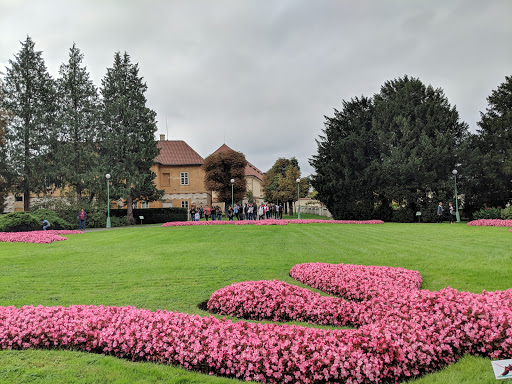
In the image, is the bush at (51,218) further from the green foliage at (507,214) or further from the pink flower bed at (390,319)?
the green foliage at (507,214)

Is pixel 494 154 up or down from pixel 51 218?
up

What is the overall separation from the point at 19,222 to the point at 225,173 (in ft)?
91.8

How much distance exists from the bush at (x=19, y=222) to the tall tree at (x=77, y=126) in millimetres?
12422

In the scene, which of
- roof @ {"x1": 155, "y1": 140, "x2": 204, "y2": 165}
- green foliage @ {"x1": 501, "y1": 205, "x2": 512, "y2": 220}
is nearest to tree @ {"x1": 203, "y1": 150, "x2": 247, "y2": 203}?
roof @ {"x1": 155, "y1": 140, "x2": 204, "y2": 165}

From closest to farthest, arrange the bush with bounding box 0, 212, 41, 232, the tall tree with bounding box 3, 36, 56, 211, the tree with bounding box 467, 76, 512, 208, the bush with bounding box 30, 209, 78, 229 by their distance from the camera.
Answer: the bush with bounding box 0, 212, 41, 232 → the bush with bounding box 30, 209, 78, 229 → the tree with bounding box 467, 76, 512, 208 → the tall tree with bounding box 3, 36, 56, 211

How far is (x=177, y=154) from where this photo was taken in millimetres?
56125

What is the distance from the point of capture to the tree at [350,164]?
36.0 m

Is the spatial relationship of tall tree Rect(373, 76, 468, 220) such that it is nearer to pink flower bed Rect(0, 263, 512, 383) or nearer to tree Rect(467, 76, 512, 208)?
tree Rect(467, 76, 512, 208)

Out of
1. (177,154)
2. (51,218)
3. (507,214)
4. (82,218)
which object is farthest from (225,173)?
(507,214)

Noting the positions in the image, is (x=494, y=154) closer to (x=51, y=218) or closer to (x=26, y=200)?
(x=51, y=218)

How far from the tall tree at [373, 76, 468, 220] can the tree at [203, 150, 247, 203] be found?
1936cm

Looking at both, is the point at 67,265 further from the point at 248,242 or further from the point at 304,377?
the point at 304,377

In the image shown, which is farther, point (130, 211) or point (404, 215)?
point (130, 211)

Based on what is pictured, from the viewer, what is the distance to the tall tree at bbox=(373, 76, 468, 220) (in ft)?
107
